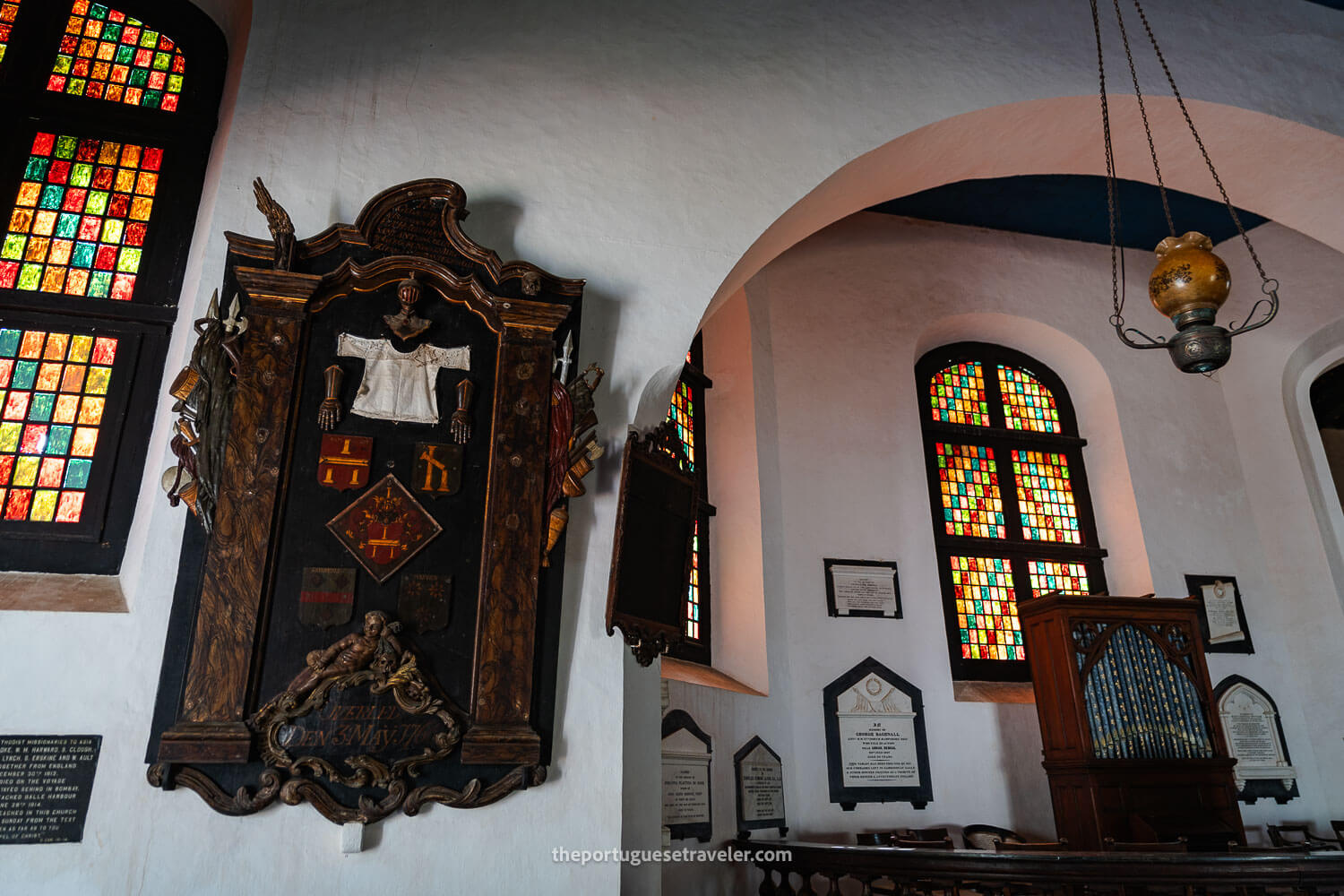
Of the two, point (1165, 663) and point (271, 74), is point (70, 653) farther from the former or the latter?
point (1165, 663)

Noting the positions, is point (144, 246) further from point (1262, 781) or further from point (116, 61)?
point (1262, 781)

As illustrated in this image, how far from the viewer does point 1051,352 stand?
9.03 m

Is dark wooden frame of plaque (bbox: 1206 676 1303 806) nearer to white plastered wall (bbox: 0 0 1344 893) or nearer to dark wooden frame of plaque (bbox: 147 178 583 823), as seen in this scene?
white plastered wall (bbox: 0 0 1344 893)

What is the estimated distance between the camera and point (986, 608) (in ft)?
26.3

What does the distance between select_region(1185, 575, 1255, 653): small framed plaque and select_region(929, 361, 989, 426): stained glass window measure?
7.48ft

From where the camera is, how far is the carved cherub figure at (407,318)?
4.14 m

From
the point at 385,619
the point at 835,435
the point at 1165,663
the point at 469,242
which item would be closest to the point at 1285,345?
the point at 1165,663

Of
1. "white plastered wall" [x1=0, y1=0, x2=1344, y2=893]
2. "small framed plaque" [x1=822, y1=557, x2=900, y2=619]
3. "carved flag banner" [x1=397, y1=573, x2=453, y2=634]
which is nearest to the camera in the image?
"white plastered wall" [x1=0, y1=0, x2=1344, y2=893]

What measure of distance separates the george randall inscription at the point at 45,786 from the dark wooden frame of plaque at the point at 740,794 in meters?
3.75

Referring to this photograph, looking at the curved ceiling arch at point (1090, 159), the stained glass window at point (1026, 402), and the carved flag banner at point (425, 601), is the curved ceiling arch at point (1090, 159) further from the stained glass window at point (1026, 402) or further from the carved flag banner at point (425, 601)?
the stained glass window at point (1026, 402)

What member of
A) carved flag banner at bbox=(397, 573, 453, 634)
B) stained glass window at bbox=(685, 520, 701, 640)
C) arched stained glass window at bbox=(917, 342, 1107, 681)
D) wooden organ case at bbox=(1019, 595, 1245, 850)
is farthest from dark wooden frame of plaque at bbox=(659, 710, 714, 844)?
arched stained glass window at bbox=(917, 342, 1107, 681)

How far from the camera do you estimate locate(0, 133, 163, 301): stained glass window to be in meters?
4.28

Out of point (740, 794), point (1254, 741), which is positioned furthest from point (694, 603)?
point (1254, 741)

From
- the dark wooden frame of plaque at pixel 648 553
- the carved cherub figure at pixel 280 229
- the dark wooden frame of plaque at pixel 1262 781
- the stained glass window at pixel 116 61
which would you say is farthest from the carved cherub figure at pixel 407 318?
the dark wooden frame of plaque at pixel 1262 781
